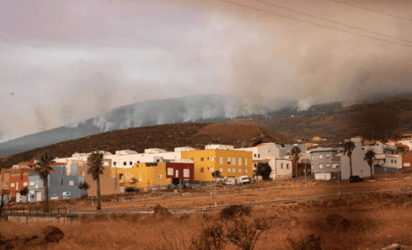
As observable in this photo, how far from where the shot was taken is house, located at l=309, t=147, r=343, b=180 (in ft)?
337

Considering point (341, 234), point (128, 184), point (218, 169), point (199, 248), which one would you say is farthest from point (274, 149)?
point (199, 248)

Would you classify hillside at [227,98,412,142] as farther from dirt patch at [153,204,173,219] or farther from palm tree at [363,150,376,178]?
dirt patch at [153,204,173,219]

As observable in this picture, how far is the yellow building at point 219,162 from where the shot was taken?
4761 inches

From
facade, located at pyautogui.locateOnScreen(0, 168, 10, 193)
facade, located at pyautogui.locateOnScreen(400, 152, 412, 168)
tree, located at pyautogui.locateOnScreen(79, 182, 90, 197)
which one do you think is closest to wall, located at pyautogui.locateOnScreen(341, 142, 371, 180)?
facade, located at pyautogui.locateOnScreen(400, 152, 412, 168)

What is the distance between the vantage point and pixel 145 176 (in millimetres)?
117125

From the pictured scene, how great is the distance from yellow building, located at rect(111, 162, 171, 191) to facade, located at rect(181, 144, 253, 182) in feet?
32.5

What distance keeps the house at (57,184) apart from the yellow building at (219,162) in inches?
1148

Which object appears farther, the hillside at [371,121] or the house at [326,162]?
the house at [326,162]

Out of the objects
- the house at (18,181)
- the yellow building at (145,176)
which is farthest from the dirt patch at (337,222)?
the house at (18,181)

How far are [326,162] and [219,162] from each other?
1070 inches

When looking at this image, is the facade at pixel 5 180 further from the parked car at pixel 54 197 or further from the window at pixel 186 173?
the window at pixel 186 173

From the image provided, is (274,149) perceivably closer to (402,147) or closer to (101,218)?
(402,147)

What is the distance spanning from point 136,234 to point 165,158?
105 m

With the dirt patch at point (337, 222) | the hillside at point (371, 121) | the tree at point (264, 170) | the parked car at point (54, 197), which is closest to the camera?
the dirt patch at point (337, 222)
